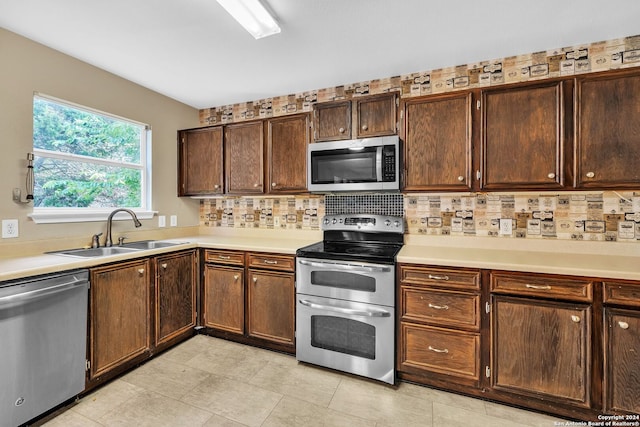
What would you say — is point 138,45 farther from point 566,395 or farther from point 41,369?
point 566,395

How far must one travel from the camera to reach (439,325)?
196 centimetres

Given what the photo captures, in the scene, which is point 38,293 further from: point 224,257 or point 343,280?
point 343,280

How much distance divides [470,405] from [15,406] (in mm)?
2647

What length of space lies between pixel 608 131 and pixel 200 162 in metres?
3.45

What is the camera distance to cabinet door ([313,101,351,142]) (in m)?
2.48

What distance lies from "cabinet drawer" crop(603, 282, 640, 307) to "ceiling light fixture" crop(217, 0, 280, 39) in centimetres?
249

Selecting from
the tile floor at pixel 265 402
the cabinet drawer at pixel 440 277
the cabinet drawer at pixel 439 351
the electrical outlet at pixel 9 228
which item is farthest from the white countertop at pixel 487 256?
the tile floor at pixel 265 402

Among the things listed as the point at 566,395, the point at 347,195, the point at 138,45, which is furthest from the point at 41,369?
the point at 566,395

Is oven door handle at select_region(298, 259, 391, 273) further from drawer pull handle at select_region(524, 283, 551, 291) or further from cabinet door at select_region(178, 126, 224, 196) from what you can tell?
cabinet door at select_region(178, 126, 224, 196)

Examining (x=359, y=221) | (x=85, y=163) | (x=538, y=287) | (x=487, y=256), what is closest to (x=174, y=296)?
(x=85, y=163)

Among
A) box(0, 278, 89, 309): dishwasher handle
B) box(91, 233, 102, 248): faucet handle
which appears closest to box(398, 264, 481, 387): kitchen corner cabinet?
box(0, 278, 89, 309): dishwasher handle

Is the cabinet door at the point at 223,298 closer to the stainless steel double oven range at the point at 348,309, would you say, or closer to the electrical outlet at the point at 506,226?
the stainless steel double oven range at the point at 348,309

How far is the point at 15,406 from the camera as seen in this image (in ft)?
5.08

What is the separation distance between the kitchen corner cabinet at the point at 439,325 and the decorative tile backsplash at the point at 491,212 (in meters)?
0.68
